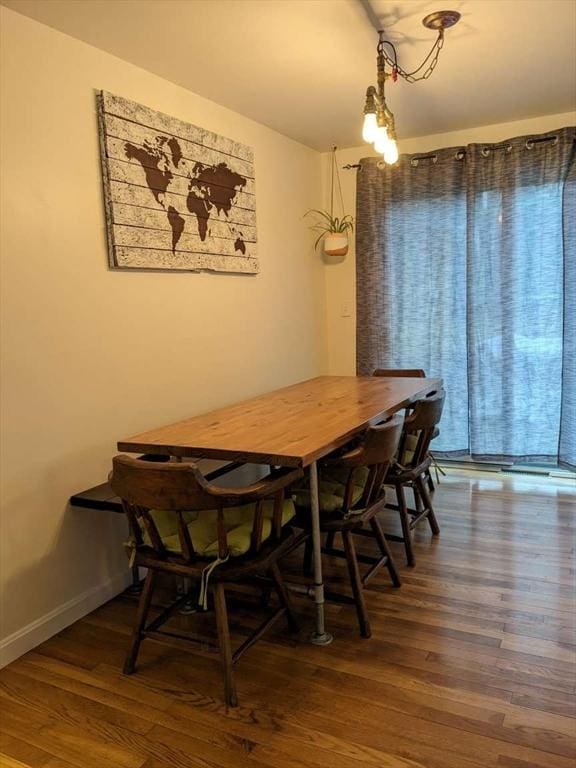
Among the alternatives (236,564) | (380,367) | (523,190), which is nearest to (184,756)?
(236,564)

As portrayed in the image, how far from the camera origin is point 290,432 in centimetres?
214

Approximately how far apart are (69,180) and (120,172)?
0.87 ft

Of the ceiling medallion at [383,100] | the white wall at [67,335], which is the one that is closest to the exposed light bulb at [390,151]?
the ceiling medallion at [383,100]

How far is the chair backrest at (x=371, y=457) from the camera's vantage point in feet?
6.85

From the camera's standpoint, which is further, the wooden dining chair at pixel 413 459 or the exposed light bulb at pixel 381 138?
the wooden dining chair at pixel 413 459

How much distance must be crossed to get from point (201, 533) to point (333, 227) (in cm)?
297

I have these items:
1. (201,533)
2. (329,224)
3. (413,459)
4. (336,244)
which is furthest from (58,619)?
(329,224)

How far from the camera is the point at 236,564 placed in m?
1.85

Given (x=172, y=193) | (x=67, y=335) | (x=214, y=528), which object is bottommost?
(x=214, y=528)

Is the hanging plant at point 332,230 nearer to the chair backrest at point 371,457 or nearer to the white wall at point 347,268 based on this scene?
the white wall at point 347,268

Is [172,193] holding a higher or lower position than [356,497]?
higher

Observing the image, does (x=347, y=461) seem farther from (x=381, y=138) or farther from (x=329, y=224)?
(x=329, y=224)

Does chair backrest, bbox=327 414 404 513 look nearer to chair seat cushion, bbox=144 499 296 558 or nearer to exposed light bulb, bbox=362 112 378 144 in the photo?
chair seat cushion, bbox=144 499 296 558

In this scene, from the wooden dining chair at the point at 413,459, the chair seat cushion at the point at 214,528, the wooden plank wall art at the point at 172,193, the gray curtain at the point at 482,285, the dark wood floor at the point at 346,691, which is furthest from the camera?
the gray curtain at the point at 482,285
